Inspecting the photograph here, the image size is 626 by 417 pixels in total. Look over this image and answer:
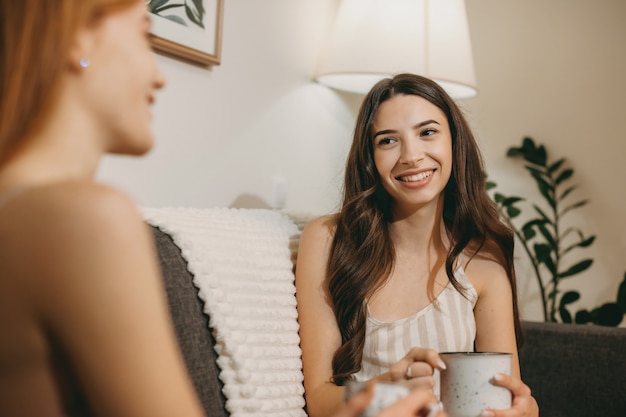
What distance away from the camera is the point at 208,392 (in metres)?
1.18

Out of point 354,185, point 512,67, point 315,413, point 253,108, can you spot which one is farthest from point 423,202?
point 512,67

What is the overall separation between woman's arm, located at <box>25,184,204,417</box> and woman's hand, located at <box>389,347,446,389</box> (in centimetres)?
42

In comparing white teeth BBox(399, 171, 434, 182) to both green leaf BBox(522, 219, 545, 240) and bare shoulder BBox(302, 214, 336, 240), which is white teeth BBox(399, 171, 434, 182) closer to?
bare shoulder BBox(302, 214, 336, 240)

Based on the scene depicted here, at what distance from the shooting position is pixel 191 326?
1.18m

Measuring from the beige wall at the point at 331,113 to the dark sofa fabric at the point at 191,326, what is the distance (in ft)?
1.71

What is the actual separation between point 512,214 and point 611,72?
2.48 ft

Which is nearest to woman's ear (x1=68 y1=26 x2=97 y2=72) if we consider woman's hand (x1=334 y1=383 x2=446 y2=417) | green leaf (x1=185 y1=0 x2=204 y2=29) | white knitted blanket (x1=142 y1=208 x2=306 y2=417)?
woman's hand (x1=334 y1=383 x2=446 y2=417)

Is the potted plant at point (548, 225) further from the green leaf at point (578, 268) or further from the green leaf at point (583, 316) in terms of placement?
the green leaf at point (583, 316)

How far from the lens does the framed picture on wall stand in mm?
1743

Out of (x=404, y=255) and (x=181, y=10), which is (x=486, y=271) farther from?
(x=181, y=10)

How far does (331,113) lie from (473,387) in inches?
76.2

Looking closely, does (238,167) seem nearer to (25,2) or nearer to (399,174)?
(399,174)

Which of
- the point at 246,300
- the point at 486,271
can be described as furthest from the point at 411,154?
the point at 246,300

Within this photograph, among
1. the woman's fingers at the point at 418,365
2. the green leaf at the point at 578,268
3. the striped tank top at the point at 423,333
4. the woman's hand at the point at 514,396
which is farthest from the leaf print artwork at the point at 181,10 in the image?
the green leaf at the point at 578,268
